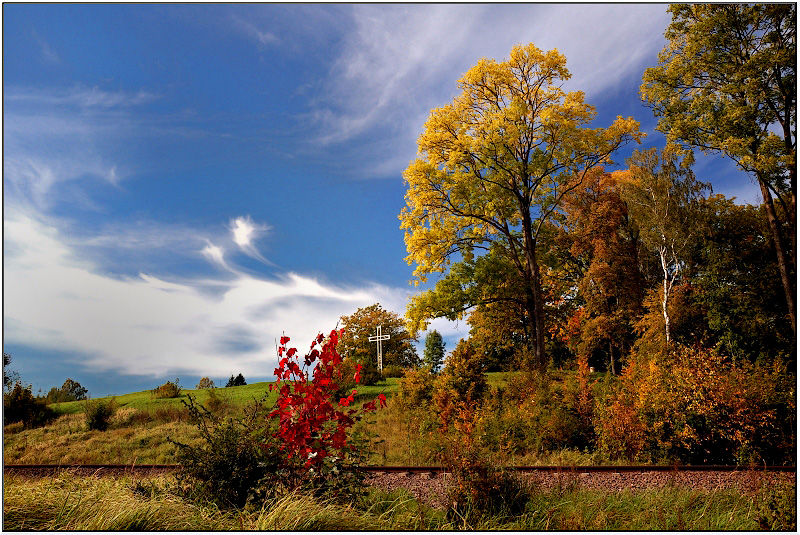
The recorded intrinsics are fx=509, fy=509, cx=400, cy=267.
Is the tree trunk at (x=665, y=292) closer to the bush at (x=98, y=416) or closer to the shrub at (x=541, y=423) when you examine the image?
the shrub at (x=541, y=423)

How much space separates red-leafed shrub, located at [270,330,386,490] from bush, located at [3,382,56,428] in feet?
52.3

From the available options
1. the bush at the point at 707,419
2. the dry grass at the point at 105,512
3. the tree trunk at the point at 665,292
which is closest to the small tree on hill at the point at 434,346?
the tree trunk at the point at 665,292

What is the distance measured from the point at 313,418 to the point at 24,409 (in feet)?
56.6

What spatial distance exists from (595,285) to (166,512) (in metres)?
24.7

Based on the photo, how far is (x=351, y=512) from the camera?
5199mm

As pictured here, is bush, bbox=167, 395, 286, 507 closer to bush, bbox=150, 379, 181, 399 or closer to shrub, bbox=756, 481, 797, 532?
shrub, bbox=756, 481, 797, 532

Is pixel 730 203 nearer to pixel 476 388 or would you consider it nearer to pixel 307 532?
pixel 476 388

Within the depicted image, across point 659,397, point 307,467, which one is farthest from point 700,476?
point 307,467

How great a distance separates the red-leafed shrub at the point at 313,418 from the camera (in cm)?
559

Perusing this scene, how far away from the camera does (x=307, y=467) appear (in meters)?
5.61

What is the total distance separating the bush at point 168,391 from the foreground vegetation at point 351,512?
1597 centimetres

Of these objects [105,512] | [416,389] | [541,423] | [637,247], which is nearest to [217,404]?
[416,389]

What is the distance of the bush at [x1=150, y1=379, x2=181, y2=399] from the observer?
2142cm

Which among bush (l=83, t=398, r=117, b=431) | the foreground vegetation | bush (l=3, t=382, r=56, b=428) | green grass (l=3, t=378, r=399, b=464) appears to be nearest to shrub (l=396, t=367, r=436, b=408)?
green grass (l=3, t=378, r=399, b=464)
